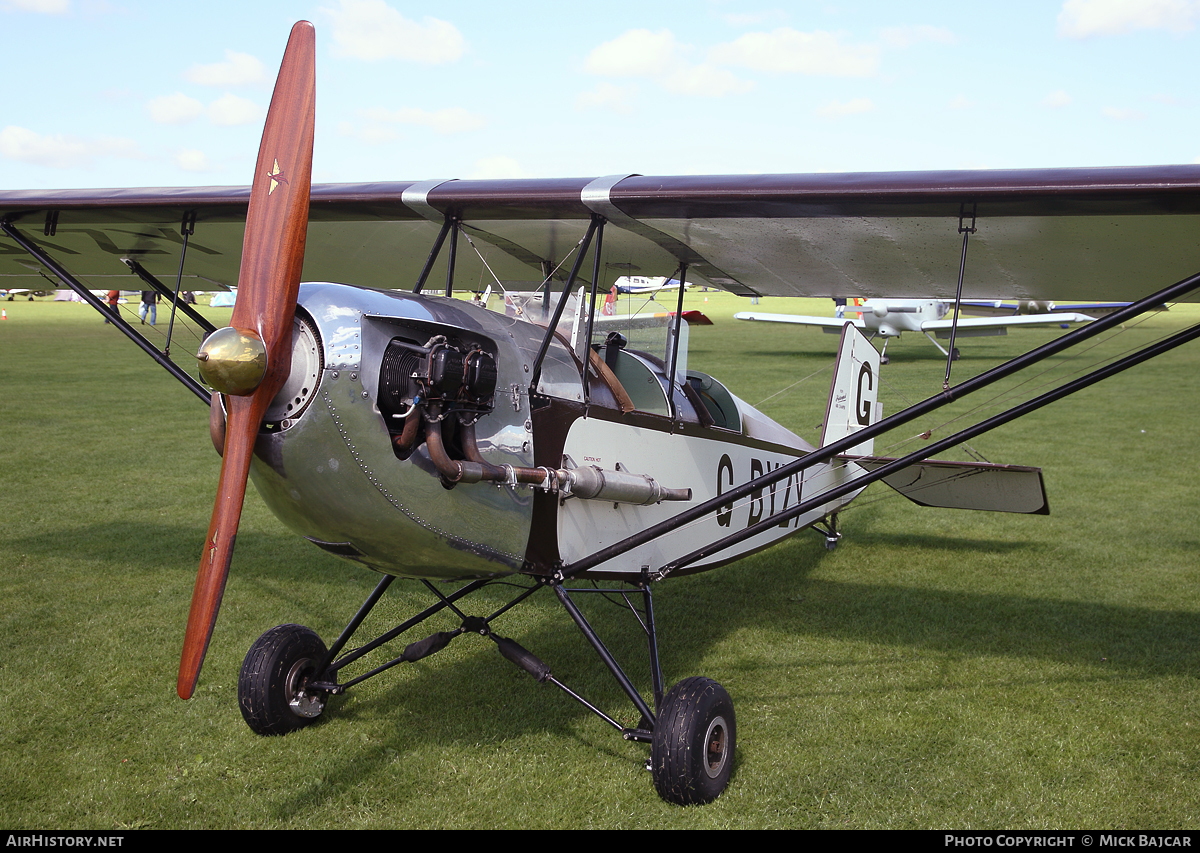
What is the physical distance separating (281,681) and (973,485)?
15.6 feet

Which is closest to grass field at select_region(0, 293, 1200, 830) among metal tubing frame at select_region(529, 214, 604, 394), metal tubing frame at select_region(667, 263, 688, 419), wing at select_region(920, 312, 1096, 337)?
metal tubing frame at select_region(667, 263, 688, 419)

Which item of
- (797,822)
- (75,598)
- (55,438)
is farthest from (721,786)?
(55,438)

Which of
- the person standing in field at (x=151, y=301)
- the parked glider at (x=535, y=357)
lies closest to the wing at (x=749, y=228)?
the parked glider at (x=535, y=357)

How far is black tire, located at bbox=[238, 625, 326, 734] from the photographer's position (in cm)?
430

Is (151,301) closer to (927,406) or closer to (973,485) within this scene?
(927,406)

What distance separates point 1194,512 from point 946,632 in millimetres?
4906

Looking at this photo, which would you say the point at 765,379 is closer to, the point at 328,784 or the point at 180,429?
the point at 180,429

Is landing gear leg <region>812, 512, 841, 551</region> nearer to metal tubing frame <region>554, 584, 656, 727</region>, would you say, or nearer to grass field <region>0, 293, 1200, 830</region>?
grass field <region>0, 293, 1200, 830</region>

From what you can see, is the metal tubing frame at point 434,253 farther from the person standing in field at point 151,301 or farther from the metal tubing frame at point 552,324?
the person standing in field at point 151,301

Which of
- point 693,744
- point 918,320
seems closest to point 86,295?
point 693,744

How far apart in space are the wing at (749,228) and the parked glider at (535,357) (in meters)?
0.02

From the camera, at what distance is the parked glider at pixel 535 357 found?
10.5 ft

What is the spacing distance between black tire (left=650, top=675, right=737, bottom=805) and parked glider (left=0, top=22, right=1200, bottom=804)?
12mm

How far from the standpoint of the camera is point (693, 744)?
12.4 feet
